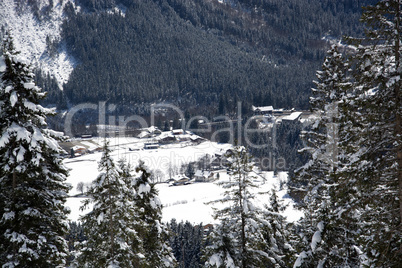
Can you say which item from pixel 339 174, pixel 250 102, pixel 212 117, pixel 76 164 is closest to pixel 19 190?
pixel 339 174

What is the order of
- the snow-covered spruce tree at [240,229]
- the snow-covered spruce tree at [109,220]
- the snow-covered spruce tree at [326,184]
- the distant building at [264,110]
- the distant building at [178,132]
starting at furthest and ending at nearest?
the distant building at [264,110] → the distant building at [178,132] → the snow-covered spruce tree at [109,220] → the snow-covered spruce tree at [240,229] → the snow-covered spruce tree at [326,184]

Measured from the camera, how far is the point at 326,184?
44.3ft

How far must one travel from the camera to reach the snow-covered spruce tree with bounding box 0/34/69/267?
11531 mm

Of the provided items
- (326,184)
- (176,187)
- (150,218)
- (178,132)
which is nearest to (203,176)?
(176,187)

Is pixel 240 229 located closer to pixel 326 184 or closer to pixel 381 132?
pixel 326 184

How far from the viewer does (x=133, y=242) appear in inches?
615

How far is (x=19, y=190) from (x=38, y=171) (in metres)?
0.92

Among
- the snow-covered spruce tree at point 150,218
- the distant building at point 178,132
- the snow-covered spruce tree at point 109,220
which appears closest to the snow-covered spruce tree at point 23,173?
the snow-covered spruce tree at point 109,220

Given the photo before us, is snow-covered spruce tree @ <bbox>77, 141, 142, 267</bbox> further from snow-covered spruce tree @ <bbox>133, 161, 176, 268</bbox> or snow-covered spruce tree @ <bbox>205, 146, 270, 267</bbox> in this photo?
snow-covered spruce tree @ <bbox>205, 146, 270, 267</bbox>

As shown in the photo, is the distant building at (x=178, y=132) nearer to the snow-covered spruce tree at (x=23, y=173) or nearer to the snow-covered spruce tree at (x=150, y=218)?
the snow-covered spruce tree at (x=150, y=218)

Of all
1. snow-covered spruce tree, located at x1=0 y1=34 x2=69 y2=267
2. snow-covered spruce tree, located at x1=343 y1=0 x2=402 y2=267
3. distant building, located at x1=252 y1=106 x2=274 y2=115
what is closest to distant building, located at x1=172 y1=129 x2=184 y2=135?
distant building, located at x1=252 y1=106 x2=274 y2=115

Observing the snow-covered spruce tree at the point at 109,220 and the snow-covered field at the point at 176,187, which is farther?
the snow-covered field at the point at 176,187

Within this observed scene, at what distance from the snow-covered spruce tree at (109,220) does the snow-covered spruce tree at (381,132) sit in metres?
8.72

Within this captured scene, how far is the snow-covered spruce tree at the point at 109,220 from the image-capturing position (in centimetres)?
1391
